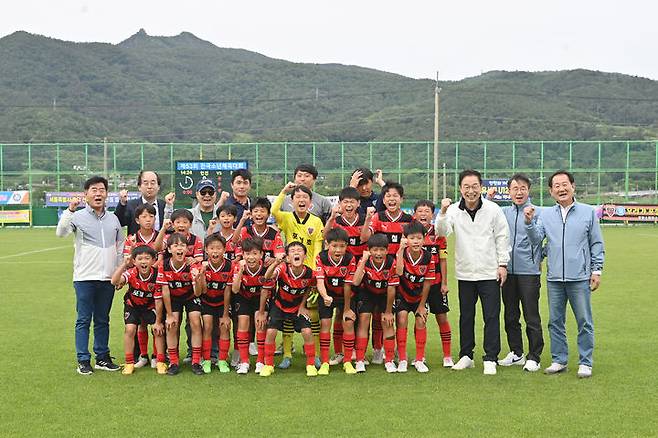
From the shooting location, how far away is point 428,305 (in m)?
7.41

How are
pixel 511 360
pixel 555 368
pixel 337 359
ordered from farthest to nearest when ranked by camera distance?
pixel 337 359 → pixel 511 360 → pixel 555 368

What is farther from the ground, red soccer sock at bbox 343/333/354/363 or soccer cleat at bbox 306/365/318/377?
red soccer sock at bbox 343/333/354/363

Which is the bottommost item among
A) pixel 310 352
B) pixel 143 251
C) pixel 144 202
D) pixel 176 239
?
pixel 310 352

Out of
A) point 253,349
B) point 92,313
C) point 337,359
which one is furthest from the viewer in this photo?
point 253,349

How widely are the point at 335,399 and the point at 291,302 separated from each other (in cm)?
128

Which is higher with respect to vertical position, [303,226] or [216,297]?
[303,226]

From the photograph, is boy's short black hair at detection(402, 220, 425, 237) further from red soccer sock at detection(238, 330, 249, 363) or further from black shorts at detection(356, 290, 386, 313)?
red soccer sock at detection(238, 330, 249, 363)

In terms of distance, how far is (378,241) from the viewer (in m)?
6.83

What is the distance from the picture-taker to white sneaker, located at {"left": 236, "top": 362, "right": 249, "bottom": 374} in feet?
22.7

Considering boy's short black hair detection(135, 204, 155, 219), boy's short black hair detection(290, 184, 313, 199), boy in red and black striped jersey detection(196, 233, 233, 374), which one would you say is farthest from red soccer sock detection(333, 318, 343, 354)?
boy's short black hair detection(135, 204, 155, 219)

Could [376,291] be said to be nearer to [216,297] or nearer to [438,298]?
[438,298]

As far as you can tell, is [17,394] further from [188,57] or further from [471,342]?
[188,57]

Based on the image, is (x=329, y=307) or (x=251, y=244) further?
(x=329, y=307)

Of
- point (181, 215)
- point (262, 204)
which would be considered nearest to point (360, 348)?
point (262, 204)
